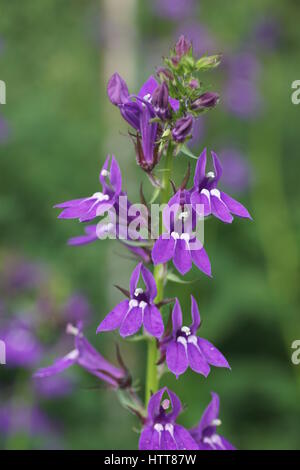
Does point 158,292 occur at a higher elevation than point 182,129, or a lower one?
lower

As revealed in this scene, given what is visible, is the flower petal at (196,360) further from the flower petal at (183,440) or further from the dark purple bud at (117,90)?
the dark purple bud at (117,90)

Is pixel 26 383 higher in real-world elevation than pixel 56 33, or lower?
lower

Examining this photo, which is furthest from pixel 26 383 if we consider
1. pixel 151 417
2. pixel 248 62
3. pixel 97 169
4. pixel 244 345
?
pixel 248 62

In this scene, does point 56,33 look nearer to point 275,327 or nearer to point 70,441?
point 275,327

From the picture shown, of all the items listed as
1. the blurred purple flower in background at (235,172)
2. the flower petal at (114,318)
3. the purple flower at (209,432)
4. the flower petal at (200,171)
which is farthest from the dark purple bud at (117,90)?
the blurred purple flower in background at (235,172)

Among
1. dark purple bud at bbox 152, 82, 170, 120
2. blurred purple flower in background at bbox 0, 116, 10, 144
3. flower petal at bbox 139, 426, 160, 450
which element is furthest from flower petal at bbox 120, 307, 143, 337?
blurred purple flower in background at bbox 0, 116, 10, 144

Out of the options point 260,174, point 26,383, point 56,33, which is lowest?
point 26,383

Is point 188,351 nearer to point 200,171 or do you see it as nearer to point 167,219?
point 167,219

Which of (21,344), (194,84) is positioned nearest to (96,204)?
(194,84)
